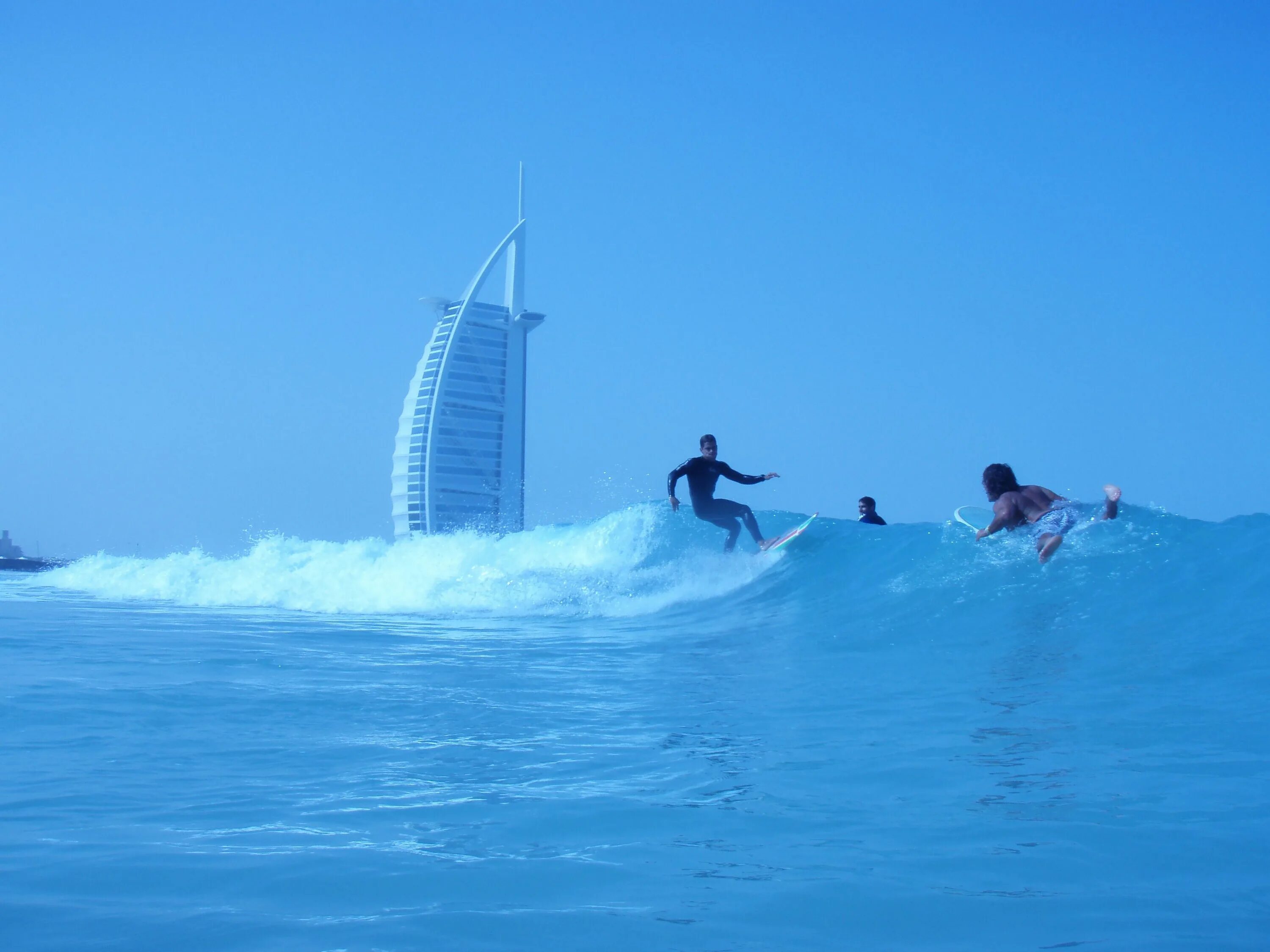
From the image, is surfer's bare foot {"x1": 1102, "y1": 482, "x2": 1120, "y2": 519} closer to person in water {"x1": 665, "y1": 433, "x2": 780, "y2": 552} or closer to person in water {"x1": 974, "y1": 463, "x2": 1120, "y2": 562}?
person in water {"x1": 974, "y1": 463, "x2": 1120, "y2": 562}

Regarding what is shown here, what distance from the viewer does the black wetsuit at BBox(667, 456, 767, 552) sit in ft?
38.4

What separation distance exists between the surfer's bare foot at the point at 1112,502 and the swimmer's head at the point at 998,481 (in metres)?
0.76

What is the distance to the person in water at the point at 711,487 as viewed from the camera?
11664 mm

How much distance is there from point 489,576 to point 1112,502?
28.4ft

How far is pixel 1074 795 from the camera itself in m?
3.21

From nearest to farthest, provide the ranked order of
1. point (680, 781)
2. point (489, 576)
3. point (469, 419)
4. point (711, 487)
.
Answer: point (680, 781)
point (711, 487)
point (489, 576)
point (469, 419)

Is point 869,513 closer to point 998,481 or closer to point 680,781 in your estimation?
point 998,481

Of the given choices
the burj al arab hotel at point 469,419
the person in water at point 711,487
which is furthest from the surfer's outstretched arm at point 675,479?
the burj al arab hotel at point 469,419

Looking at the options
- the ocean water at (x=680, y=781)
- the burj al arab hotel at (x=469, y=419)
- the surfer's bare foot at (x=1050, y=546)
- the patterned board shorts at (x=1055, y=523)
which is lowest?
the ocean water at (x=680, y=781)

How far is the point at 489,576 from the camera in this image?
1445cm

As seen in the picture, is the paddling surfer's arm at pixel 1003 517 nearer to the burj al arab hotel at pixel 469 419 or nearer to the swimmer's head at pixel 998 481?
the swimmer's head at pixel 998 481

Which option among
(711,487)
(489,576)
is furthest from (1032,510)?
(489,576)

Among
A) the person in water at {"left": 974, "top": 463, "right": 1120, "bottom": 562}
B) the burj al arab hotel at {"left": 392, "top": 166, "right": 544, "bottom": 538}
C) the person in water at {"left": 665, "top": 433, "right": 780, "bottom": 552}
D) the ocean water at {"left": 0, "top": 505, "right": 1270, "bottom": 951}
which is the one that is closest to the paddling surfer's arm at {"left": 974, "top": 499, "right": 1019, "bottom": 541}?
the person in water at {"left": 974, "top": 463, "right": 1120, "bottom": 562}

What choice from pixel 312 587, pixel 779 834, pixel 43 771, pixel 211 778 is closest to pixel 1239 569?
pixel 779 834
